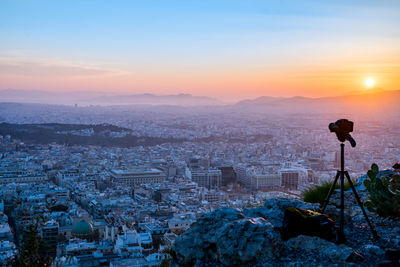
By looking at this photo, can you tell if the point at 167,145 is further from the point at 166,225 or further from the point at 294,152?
the point at 166,225

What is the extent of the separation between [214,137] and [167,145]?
26.7 ft

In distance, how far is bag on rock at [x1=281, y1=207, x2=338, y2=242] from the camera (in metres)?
3.70

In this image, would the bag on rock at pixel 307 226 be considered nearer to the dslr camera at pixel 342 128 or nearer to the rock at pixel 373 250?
the rock at pixel 373 250

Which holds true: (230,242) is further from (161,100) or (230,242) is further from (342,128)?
(161,100)

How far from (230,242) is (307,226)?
72 centimetres

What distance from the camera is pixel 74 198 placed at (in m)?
21.8

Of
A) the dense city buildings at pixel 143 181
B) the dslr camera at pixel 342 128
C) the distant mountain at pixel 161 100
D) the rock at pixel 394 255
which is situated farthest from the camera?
the distant mountain at pixel 161 100

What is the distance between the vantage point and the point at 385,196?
4859 mm

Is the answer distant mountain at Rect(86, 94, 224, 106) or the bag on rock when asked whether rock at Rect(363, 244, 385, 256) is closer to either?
the bag on rock

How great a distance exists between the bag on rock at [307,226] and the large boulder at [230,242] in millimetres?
193

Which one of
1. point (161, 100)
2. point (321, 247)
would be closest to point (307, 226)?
point (321, 247)

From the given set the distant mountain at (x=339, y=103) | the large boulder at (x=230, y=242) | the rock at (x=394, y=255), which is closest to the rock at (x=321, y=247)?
the large boulder at (x=230, y=242)

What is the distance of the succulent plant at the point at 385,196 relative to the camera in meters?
4.78

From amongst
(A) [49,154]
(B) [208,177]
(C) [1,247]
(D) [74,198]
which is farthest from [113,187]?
(A) [49,154]
